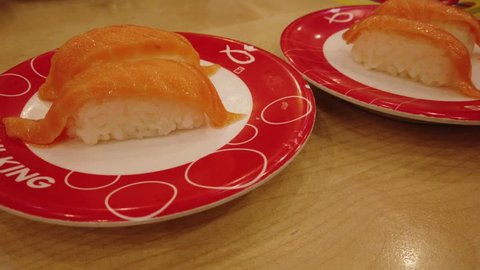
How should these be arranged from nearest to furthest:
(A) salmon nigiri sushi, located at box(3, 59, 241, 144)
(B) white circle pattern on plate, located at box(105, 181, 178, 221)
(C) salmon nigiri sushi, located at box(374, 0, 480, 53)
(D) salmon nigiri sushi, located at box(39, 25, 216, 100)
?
(B) white circle pattern on plate, located at box(105, 181, 178, 221) → (A) salmon nigiri sushi, located at box(3, 59, 241, 144) → (D) salmon nigiri sushi, located at box(39, 25, 216, 100) → (C) salmon nigiri sushi, located at box(374, 0, 480, 53)

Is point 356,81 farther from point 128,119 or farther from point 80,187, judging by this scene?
point 80,187

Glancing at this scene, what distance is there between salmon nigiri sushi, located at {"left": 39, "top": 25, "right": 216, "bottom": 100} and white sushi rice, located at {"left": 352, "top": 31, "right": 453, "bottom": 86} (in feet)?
2.00

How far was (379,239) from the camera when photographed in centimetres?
82

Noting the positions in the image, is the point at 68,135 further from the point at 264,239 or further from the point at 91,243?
the point at 264,239

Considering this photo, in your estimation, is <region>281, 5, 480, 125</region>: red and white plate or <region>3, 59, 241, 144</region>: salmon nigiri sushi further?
<region>281, 5, 480, 125</region>: red and white plate

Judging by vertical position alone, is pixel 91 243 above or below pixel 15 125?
below

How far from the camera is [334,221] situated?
860 mm

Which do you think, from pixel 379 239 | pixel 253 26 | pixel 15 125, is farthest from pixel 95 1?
pixel 379 239

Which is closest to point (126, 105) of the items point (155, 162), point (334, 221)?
point (155, 162)

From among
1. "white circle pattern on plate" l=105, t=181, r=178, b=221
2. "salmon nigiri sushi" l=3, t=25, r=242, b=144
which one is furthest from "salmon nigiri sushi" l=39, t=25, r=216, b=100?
"white circle pattern on plate" l=105, t=181, r=178, b=221

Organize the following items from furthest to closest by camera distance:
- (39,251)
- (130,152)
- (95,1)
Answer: (95,1) < (130,152) < (39,251)

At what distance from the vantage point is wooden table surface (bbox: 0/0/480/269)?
767 millimetres

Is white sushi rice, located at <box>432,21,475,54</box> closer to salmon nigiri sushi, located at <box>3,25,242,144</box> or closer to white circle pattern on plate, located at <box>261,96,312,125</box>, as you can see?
Answer: white circle pattern on plate, located at <box>261,96,312,125</box>

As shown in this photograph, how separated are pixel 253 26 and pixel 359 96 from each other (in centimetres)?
91
